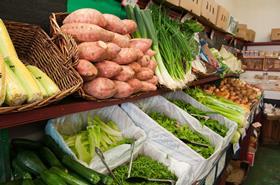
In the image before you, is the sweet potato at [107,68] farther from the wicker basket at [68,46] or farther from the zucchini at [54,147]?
the zucchini at [54,147]

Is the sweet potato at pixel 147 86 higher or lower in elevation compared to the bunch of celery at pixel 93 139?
higher

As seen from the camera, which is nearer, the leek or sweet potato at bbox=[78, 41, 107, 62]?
the leek

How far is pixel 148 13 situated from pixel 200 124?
90 centimetres

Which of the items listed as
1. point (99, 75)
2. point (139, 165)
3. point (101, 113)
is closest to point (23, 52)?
point (99, 75)

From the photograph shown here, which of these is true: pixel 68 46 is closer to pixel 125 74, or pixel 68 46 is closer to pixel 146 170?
pixel 125 74

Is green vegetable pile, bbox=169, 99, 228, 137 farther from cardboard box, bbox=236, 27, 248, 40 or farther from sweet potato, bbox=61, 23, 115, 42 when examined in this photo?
cardboard box, bbox=236, 27, 248, 40

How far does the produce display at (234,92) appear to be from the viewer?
335 centimetres

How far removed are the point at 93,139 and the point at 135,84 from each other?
373mm

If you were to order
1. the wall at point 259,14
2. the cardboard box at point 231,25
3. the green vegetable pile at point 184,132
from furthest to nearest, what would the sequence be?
the wall at point 259,14
the cardboard box at point 231,25
the green vegetable pile at point 184,132

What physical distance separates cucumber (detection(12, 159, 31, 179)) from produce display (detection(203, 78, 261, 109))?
102 inches

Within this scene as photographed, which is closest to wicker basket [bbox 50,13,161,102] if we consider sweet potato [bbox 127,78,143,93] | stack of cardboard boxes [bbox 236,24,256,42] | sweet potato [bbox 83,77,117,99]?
sweet potato [bbox 83,77,117,99]

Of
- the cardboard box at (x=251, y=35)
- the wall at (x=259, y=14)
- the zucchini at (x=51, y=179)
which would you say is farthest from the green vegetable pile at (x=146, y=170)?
the wall at (x=259, y=14)

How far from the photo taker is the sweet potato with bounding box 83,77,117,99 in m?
1.01

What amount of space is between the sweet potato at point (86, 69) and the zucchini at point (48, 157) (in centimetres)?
35
